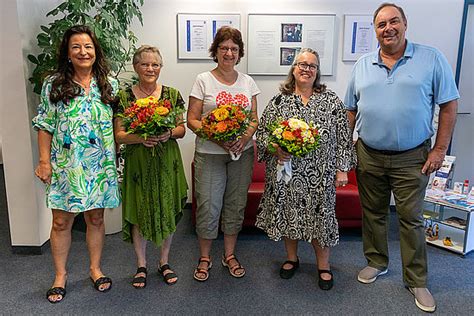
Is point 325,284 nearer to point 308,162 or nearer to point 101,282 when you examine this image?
point 308,162

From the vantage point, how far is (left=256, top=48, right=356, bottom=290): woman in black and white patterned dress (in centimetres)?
234

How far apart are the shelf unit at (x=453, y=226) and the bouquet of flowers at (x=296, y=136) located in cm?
161

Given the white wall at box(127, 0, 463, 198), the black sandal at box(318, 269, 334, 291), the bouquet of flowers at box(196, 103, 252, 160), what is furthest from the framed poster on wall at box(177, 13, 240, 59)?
the black sandal at box(318, 269, 334, 291)

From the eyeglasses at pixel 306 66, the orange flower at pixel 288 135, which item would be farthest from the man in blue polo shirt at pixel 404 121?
the orange flower at pixel 288 135

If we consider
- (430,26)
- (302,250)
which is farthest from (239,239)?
(430,26)

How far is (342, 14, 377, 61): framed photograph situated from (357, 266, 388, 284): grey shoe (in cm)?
210

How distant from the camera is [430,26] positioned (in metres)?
3.82

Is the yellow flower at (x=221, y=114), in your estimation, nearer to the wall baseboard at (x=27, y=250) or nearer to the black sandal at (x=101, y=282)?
the black sandal at (x=101, y=282)

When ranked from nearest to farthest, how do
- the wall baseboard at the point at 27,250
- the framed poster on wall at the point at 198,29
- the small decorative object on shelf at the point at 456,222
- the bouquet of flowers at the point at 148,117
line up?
1. the bouquet of flowers at the point at 148,117
2. the wall baseboard at the point at 27,250
3. the small decorative object on shelf at the point at 456,222
4. the framed poster on wall at the point at 198,29

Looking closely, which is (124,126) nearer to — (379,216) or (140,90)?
(140,90)

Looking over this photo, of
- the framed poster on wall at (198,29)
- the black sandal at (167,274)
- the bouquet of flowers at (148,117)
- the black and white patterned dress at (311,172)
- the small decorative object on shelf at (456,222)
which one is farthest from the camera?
the framed poster on wall at (198,29)

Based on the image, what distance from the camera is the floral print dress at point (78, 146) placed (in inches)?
88.2

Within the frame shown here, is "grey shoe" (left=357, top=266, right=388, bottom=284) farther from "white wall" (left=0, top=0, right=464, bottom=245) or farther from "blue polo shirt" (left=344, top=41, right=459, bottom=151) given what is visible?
"white wall" (left=0, top=0, right=464, bottom=245)

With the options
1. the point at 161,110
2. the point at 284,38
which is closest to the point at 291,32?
the point at 284,38
